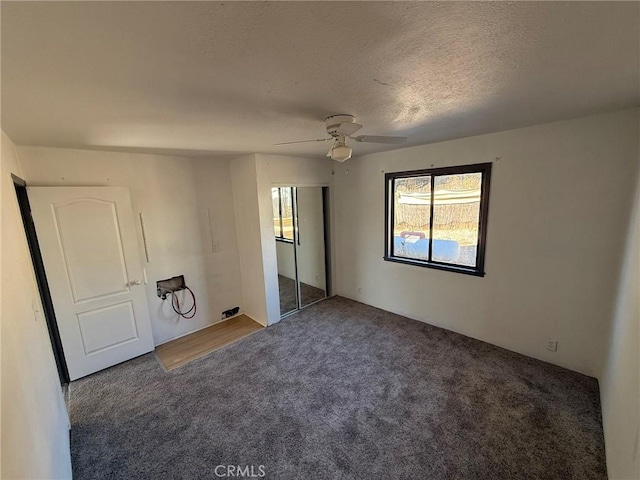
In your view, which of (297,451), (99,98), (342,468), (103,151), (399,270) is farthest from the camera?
(399,270)

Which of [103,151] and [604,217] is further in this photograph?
[103,151]

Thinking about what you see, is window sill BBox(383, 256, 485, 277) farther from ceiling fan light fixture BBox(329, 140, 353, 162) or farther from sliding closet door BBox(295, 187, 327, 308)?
ceiling fan light fixture BBox(329, 140, 353, 162)

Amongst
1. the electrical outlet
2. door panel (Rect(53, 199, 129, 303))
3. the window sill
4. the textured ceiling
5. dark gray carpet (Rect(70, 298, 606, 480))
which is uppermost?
the textured ceiling

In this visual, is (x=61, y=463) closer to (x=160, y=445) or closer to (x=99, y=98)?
(x=160, y=445)

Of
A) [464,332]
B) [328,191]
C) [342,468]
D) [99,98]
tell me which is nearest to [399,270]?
[464,332]

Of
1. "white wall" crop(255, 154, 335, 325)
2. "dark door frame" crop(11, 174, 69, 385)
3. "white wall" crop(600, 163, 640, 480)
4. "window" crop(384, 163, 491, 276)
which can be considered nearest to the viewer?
"white wall" crop(600, 163, 640, 480)

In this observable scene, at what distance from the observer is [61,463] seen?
1597 millimetres

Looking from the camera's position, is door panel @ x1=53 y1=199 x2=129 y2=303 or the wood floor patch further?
the wood floor patch

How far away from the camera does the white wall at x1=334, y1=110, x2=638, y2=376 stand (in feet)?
7.48

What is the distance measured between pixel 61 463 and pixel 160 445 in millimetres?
592

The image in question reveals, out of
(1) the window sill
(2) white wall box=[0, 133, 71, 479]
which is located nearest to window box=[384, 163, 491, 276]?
(1) the window sill

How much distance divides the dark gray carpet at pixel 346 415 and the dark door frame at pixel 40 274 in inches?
13.5

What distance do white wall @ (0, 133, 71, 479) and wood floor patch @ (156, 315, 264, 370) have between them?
46.5 inches

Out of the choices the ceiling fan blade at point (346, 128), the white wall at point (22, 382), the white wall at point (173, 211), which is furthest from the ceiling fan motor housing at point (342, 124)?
the white wall at point (173, 211)
